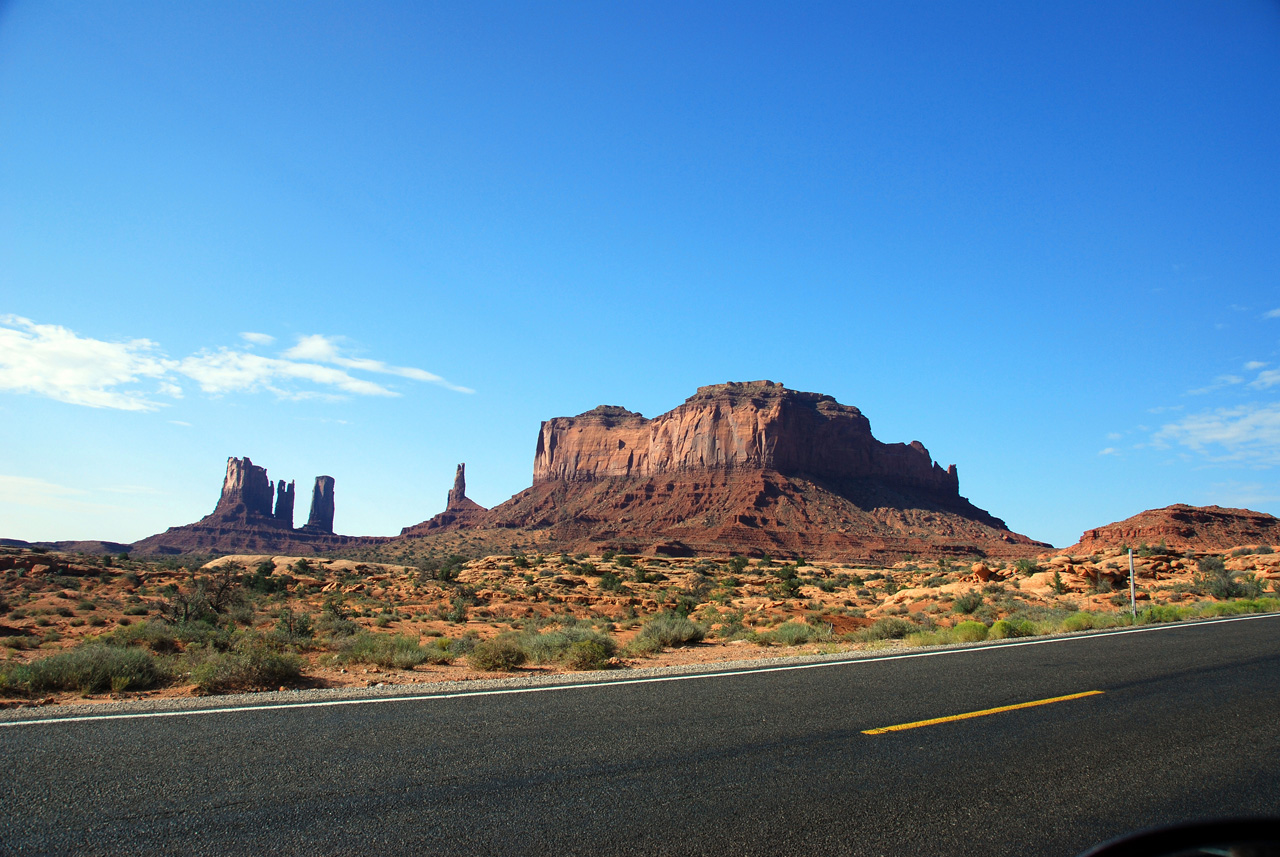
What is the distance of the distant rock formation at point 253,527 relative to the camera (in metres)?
110

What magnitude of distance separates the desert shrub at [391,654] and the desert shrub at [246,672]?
2121 mm

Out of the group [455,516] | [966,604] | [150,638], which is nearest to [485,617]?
[150,638]

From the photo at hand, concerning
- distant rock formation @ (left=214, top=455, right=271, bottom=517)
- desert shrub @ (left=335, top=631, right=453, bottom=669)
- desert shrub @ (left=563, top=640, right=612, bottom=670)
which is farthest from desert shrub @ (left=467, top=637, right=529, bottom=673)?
distant rock formation @ (left=214, top=455, right=271, bottom=517)

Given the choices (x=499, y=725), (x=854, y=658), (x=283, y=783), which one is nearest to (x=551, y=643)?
(x=854, y=658)

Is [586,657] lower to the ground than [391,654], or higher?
higher

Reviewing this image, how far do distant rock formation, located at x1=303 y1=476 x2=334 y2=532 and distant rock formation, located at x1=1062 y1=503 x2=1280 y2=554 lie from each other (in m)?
125

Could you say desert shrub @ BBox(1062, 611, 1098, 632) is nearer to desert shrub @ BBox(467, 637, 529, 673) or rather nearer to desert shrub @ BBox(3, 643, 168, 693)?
desert shrub @ BBox(467, 637, 529, 673)

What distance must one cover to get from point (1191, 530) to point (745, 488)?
160ft

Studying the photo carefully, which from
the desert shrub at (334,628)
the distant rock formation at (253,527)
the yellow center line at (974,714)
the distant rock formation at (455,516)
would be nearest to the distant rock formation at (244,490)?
the distant rock formation at (253,527)

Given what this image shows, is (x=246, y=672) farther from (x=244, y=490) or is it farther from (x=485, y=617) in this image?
(x=244, y=490)

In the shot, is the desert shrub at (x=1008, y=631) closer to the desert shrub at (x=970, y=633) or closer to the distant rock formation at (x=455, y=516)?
the desert shrub at (x=970, y=633)

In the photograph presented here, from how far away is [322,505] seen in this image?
137500mm

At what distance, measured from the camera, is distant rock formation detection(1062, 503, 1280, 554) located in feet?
212

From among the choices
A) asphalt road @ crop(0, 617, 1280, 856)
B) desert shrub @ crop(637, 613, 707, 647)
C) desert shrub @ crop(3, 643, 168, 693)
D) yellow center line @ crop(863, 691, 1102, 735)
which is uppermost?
yellow center line @ crop(863, 691, 1102, 735)
